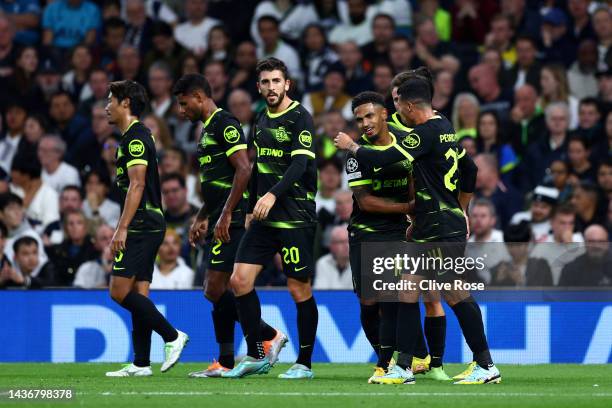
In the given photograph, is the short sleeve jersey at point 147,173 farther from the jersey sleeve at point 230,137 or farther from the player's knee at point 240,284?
the player's knee at point 240,284

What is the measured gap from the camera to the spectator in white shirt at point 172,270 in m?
14.8

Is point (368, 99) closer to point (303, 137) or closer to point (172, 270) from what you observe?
point (303, 137)

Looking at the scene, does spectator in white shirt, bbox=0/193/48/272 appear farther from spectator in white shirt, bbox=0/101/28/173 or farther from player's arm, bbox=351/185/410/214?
player's arm, bbox=351/185/410/214

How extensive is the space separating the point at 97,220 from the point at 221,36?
3.82 meters

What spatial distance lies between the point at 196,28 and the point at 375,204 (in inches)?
375

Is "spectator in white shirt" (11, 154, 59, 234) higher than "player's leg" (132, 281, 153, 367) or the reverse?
higher

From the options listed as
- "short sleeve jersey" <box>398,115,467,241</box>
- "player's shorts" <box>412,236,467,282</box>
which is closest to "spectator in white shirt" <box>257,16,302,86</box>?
"short sleeve jersey" <box>398,115,467,241</box>

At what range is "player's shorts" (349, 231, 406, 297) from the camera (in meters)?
10.7

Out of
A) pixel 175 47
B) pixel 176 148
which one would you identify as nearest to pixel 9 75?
pixel 175 47

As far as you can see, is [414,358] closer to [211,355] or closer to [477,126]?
[211,355]

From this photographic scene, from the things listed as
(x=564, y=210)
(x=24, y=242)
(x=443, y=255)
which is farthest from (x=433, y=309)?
(x=24, y=242)

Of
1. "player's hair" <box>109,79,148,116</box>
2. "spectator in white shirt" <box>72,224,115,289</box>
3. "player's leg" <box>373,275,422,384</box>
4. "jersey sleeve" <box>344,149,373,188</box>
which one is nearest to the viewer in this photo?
"player's leg" <box>373,275,422,384</box>

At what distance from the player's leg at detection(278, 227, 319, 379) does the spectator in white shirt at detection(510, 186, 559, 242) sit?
15.7ft

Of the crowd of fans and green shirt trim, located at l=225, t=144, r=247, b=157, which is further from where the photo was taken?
the crowd of fans
